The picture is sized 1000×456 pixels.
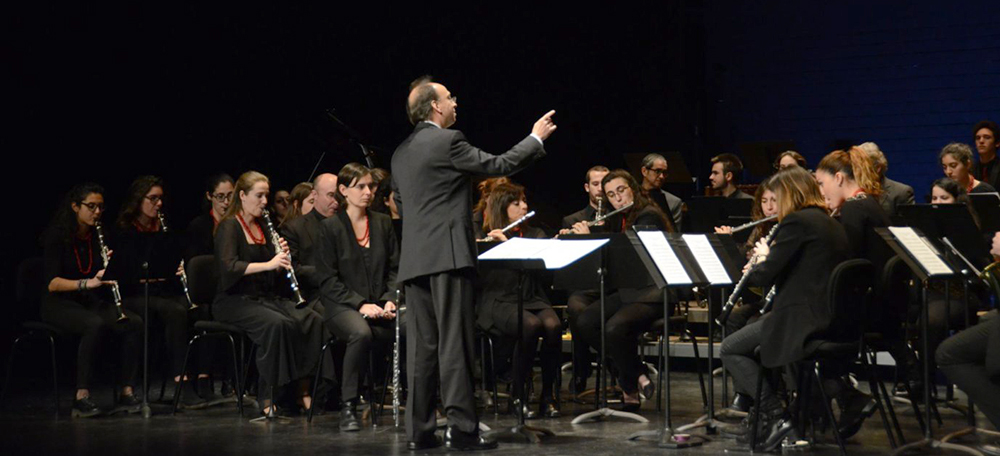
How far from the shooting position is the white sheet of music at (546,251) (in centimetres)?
459

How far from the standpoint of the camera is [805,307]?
14.2 ft

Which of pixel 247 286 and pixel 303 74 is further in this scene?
pixel 303 74

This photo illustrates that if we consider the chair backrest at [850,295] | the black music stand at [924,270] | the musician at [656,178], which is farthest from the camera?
the musician at [656,178]

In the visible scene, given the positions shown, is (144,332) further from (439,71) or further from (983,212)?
(983,212)

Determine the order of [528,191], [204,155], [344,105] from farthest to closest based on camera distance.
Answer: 1. [528,191]
2. [344,105]
3. [204,155]

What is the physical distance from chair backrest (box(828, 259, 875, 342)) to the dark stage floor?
551 mm

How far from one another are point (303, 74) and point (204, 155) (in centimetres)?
104

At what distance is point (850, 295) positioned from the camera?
4.28 metres

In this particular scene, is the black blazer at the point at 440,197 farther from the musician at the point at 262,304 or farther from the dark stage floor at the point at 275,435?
the musician at the point at 262,304

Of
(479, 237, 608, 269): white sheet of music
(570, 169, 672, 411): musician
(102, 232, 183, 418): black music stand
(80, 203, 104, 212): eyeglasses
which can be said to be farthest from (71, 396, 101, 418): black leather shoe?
(570, 169, 672, 411): musician

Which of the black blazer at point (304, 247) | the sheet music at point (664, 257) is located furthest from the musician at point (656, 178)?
the sheet music at point (664, 257)

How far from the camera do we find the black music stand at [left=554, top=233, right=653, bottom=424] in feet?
17.7

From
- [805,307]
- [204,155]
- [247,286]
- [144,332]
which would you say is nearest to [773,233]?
[805,307]

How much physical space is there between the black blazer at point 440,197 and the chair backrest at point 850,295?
4.14 feet
